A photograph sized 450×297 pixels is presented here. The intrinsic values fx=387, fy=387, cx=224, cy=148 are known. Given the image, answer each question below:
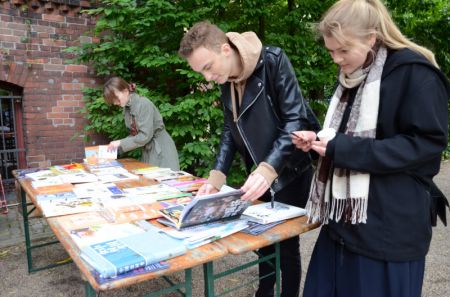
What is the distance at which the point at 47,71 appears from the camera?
516 cm

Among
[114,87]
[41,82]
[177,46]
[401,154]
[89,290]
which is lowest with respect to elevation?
[89,290]

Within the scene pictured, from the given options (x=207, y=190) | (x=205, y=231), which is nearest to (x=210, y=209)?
(x=205, y=231)

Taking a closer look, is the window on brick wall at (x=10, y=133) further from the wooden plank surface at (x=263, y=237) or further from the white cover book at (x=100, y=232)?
the wooden plank surface at (x=263, y=237)

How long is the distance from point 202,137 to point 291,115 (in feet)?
10.3

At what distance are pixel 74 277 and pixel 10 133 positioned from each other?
2.93 metres

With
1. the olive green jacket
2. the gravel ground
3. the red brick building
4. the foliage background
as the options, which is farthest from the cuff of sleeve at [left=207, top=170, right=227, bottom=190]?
the red brick building

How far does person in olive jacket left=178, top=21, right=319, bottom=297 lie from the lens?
1.80m

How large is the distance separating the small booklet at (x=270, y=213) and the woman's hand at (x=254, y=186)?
0.56 ft

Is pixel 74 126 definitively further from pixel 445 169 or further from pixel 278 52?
pixel 445 169

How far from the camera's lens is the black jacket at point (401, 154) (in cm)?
127

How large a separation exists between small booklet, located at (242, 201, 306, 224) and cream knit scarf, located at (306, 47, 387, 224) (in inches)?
9.8

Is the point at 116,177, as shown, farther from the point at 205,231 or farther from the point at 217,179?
the point at 205,231

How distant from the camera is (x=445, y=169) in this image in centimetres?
773

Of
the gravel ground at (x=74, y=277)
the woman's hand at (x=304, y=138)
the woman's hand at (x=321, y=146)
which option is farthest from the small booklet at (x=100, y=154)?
the woman's hand at (x=321, y=146)
